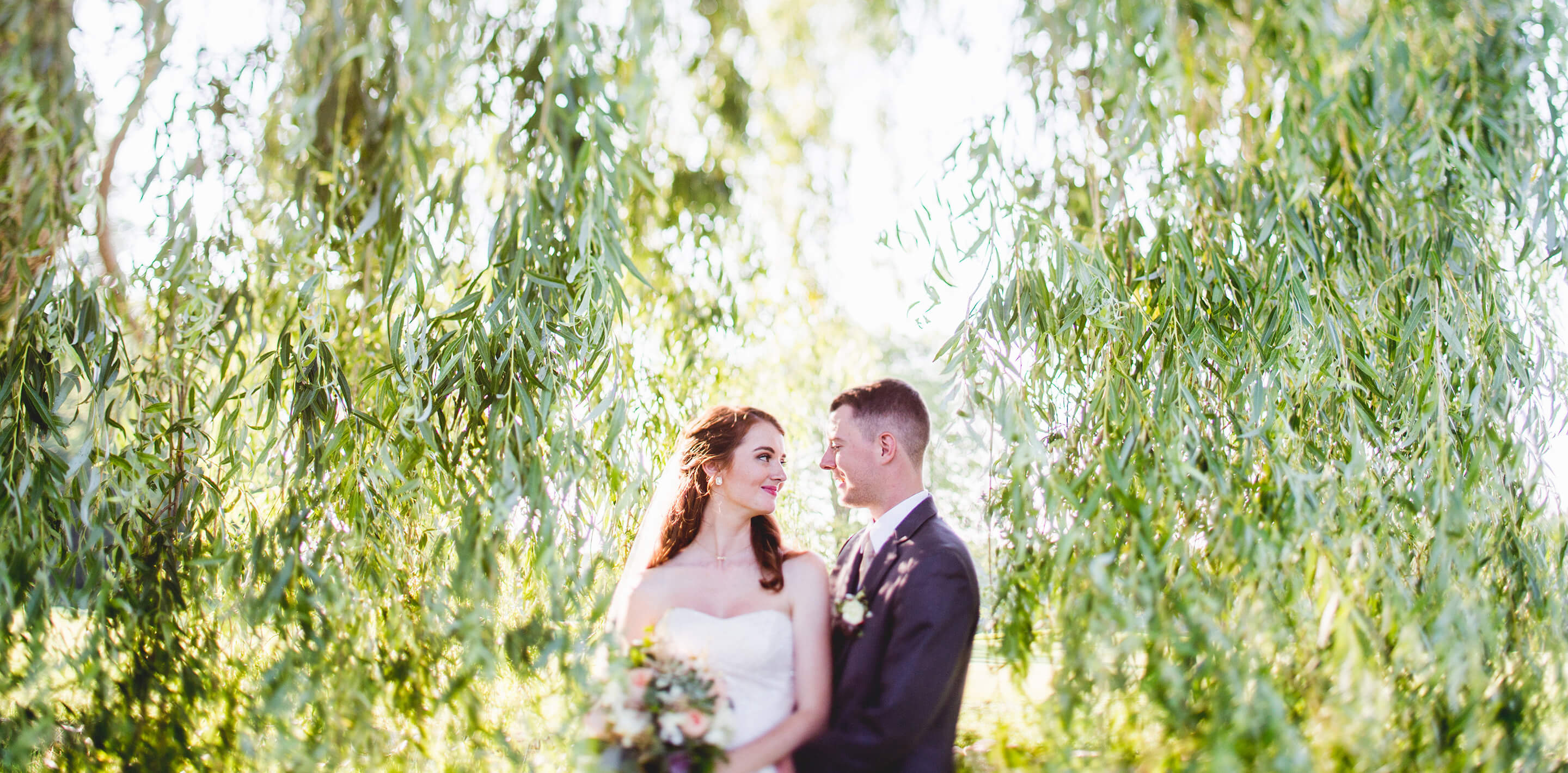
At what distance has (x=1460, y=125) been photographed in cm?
192

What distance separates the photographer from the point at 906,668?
1838mm

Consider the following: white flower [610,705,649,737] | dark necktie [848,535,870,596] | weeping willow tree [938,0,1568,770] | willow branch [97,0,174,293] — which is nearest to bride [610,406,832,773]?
dark necktie [848,535,870,596]

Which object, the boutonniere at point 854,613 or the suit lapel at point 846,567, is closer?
the boutonniere at point 854,613

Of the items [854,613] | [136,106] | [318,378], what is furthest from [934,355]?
[136,106]

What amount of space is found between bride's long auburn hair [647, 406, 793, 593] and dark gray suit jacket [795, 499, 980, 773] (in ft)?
1.15

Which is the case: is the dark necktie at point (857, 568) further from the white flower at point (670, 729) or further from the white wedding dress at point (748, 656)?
the white flower at point (670, 729)

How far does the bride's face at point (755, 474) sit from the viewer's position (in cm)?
232

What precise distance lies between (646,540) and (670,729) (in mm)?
676

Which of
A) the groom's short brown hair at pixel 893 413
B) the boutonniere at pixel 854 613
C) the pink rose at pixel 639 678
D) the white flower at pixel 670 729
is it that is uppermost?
the groom's short brown hair at pixel 893 413

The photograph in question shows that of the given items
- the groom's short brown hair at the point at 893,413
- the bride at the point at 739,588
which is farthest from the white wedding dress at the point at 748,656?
the groom's short brown hair at the point at 893,413

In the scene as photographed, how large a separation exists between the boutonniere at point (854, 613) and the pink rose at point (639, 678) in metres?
0.46

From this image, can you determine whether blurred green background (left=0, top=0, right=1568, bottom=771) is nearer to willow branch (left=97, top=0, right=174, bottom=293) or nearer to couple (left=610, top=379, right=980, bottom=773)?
willow branch (left=97, top=0, right=174, bottom=293)

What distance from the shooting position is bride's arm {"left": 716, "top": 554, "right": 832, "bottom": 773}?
1.89 meters

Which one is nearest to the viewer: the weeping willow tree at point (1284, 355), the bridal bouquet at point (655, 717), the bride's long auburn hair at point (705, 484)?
the weeping willow tree at point (1284, 355)
